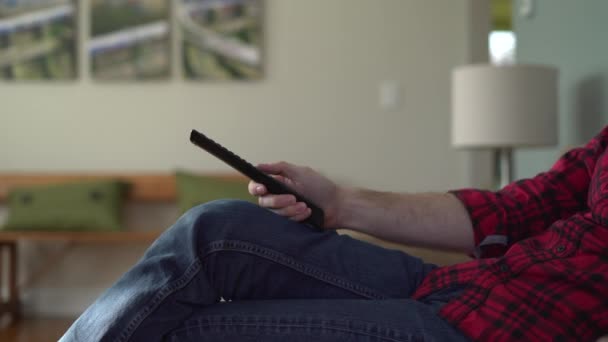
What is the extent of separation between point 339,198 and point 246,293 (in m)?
0.33

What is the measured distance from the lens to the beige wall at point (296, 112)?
3.33 meters

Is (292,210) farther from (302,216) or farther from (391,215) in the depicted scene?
(391,215)

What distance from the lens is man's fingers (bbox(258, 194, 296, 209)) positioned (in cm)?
106

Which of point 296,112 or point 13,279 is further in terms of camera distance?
point 296,112

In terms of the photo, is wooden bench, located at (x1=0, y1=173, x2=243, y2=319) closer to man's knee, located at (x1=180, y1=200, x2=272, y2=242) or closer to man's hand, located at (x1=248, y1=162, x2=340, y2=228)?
man's hand, located at (x1=248, y1=162, x2=340, y2=228)

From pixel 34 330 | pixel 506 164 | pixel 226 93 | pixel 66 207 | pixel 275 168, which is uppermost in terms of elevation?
pixel 226 93

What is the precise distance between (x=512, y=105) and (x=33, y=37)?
2489 mm

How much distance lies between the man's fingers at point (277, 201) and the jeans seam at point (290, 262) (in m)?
0.12

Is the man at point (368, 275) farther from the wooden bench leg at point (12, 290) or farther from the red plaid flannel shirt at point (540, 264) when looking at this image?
the wooden bench leg at point (12, 290)

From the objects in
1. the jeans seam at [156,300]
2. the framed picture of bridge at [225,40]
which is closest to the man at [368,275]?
the jeans seam at [156,300]

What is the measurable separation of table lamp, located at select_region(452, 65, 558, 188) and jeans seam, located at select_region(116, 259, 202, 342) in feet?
5.45

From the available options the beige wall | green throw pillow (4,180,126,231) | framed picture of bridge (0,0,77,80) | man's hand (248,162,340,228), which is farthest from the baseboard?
man's hand (248,162,340,228)

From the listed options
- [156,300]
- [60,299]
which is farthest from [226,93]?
[156,300]

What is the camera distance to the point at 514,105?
2246 millimetres
